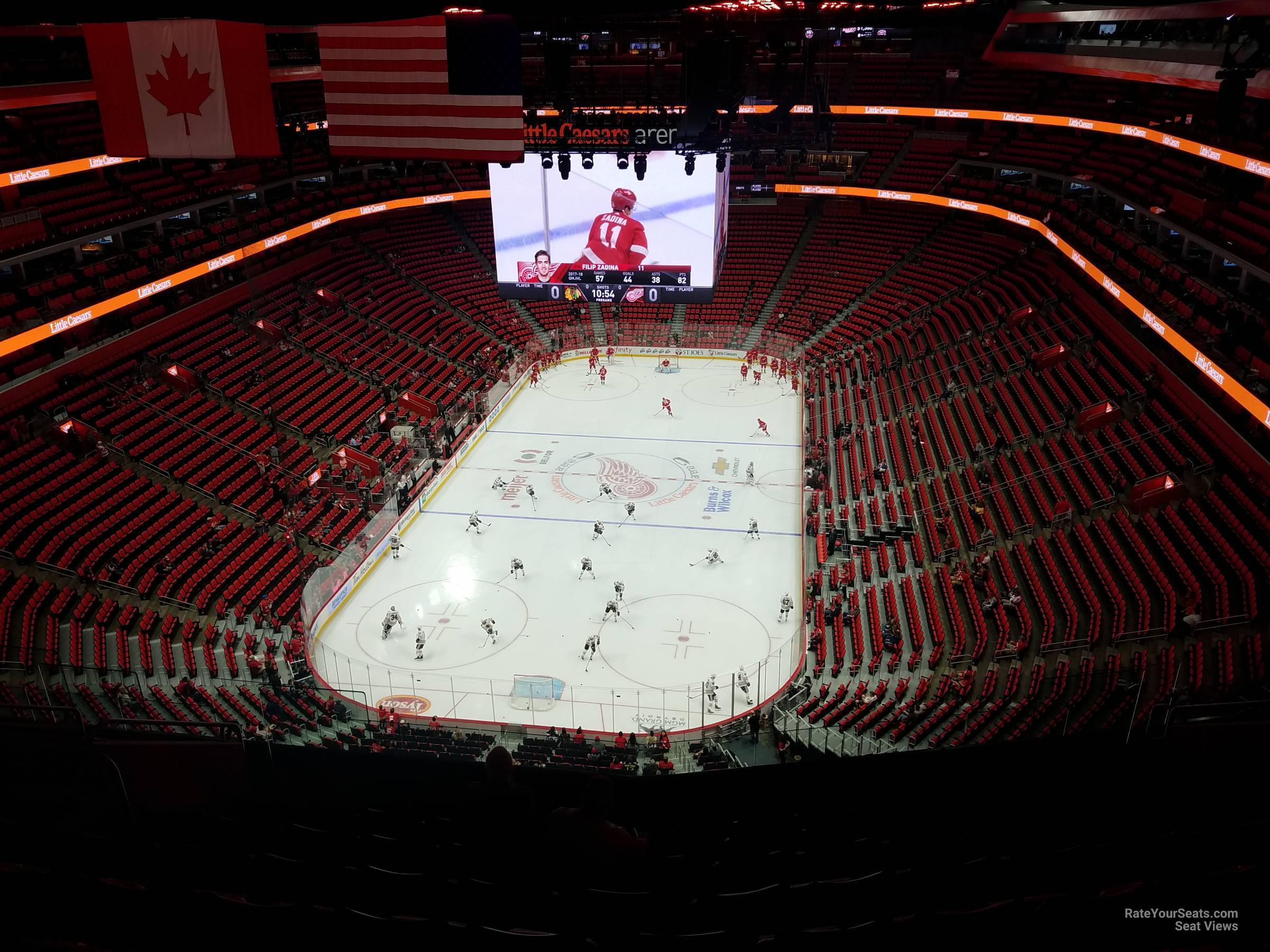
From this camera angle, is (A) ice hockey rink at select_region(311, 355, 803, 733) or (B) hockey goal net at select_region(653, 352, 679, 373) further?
(B) hockey goal net at select_region(653, 352, 679, 373)

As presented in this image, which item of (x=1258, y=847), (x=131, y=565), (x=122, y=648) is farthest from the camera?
(x=131, y=565)

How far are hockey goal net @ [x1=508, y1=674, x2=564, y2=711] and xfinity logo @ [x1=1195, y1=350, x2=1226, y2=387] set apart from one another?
14.7m

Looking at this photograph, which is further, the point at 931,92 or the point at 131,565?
the point at 931,92

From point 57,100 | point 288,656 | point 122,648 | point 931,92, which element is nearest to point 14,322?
point 57,100

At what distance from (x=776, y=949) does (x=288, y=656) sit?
15.5 m

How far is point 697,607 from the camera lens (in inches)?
804

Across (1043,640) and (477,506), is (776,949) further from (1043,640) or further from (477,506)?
(477,506)

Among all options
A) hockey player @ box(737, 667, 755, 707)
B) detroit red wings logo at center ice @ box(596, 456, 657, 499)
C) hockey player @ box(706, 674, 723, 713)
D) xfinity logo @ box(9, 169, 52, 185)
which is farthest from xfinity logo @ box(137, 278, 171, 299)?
hockey player @ box(737, 667, 755, 707)

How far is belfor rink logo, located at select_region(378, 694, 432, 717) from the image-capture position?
17.0m

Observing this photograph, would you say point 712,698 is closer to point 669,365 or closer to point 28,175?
point 28,175

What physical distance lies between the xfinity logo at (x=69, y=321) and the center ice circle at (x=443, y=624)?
10.9m

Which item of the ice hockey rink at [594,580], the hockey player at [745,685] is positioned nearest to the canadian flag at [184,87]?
the ice hockey rink at [594,580]

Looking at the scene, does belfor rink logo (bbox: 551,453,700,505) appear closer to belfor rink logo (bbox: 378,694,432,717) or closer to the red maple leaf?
belfor rink logo (bbox: 378,694,432,717)

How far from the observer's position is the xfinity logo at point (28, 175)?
71.6 feet
